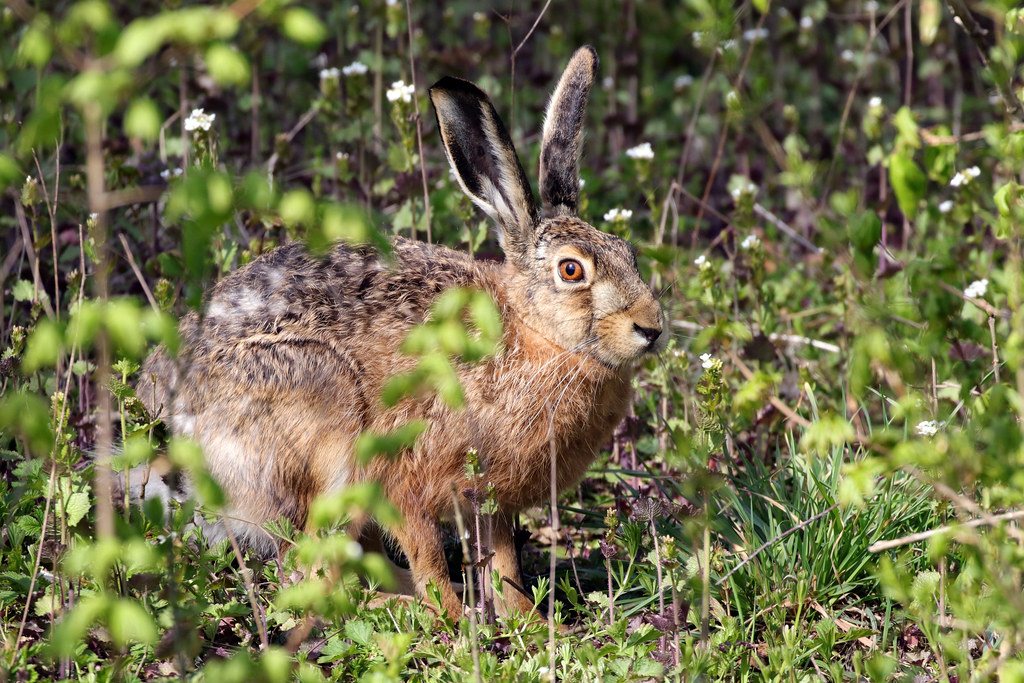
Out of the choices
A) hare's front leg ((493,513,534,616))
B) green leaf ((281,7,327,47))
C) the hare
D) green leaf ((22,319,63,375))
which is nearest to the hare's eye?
the hare

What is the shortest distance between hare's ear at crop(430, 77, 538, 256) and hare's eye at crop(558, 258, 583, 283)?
28 centimetres

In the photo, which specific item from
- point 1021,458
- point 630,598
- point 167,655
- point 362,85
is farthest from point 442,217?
point 1021,458

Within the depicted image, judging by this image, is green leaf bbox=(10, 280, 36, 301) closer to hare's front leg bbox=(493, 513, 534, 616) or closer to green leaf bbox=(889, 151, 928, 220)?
hare's front leg bbox=(493, 513, 534, 616)

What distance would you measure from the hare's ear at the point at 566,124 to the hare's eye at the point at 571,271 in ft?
1.64

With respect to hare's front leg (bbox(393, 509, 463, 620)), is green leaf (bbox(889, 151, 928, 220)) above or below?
above

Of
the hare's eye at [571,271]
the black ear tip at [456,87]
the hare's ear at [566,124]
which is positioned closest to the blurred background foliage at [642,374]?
the hare's eye at [571,271]

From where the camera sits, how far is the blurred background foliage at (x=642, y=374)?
2344 mm

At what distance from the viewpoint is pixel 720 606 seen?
3.98 meters

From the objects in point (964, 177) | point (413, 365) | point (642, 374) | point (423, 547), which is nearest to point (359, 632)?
point (423, 547)

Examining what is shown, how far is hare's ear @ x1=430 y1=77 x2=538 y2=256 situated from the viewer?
14.5 feet

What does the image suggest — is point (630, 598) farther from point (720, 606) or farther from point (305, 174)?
point (305, 174)

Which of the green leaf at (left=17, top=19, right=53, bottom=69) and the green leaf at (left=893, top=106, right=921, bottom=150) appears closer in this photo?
the green leaf at (left=17, top=19, right=53, bottom=69)

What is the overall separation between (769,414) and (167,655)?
2799 mm

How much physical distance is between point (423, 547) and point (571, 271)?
1242 mm
